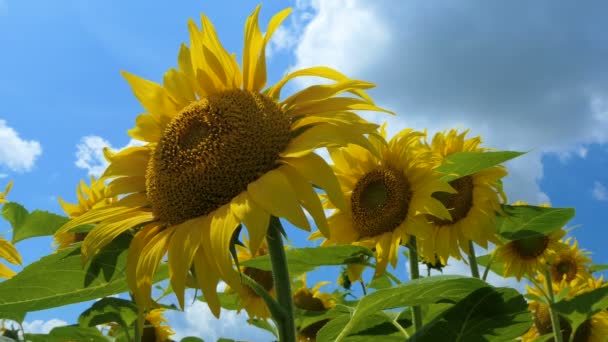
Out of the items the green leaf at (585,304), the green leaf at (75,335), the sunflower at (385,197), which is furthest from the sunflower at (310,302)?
the green leaf at (75,335)

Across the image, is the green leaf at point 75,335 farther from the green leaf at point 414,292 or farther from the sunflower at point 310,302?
the sunflower at point 310,302

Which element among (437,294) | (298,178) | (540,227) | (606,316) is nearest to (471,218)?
(540,227)

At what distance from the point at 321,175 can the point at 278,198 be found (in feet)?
0.53

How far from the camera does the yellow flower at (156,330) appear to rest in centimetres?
570

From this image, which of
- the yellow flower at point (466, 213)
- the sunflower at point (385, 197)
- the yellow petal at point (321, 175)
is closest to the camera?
the yellow petal at point (321, 175)

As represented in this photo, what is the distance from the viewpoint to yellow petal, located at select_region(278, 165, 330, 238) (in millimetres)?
1850

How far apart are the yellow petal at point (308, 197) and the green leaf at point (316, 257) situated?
1.34 ft

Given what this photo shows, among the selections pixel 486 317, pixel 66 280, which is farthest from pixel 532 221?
pixel 66 280

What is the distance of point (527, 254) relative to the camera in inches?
231

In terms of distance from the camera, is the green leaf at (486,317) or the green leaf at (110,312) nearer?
the green leaf at (486,317)

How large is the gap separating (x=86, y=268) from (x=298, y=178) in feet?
2.79

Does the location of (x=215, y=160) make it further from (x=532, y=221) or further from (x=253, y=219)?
(x=532, y=221)

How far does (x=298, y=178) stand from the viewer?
1.96m

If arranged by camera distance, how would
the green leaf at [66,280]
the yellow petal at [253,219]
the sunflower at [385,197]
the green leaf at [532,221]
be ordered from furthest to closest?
the green leaf at [532,221] → the sunflower at [385,197] → the green leaf at [66,280] → the yellow petal at [253,219]
